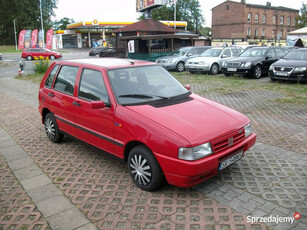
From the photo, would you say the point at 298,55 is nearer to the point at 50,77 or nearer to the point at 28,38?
the point at 50,77

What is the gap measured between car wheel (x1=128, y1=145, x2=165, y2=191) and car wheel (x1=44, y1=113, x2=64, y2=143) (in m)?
2.31

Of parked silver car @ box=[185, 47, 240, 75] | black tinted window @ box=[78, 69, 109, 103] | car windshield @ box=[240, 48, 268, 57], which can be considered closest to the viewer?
black tinted window @ box=[78, 69, 109, 103]

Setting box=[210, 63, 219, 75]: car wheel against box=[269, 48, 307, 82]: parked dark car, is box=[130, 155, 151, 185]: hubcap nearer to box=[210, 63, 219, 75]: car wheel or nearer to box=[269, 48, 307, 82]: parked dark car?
box=[269, 48, 307, 82]: parked dark car

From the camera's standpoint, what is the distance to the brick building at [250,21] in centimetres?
5488

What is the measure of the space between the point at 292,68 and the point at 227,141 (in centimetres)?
978

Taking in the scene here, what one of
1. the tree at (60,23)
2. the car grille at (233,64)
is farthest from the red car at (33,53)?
the tree at (60,23)

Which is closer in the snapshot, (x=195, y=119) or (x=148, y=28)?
(x=195, y=119)

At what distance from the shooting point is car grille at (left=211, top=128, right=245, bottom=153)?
3.51 meters

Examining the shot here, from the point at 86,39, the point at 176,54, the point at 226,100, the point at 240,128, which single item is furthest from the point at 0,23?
the point at 240,128

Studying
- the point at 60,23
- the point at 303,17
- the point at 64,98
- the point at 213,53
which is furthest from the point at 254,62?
the point at 60,23

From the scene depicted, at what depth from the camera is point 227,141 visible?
3.66 metres

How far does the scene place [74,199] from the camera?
3.67 meters

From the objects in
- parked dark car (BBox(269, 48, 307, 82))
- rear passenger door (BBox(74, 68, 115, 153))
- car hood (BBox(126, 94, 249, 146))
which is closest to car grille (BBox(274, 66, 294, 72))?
parked dark car (BBox(269, 48, 307, 82))

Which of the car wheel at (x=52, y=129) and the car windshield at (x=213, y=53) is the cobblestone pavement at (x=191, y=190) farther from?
the car windshield at (x=213, y=53)
